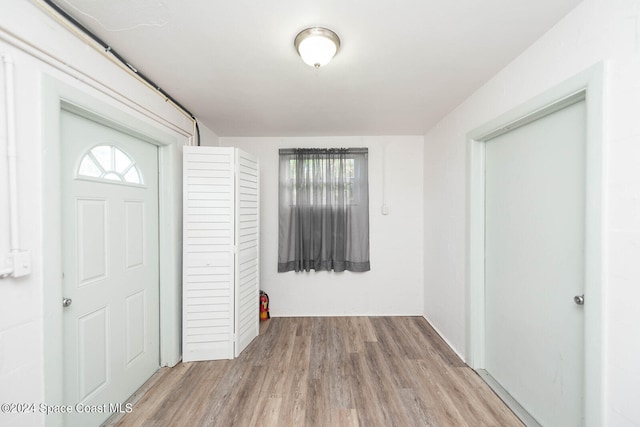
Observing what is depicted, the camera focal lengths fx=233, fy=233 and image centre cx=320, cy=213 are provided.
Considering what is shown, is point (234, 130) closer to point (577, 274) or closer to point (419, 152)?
point (419, 152)

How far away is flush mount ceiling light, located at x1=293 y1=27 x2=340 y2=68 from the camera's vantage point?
1.22 metres

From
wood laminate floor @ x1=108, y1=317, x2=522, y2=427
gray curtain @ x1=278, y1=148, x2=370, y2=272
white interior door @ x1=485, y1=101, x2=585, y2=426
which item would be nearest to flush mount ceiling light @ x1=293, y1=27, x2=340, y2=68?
white interior door @ x1=485, y1=101, x2=585, y2=426

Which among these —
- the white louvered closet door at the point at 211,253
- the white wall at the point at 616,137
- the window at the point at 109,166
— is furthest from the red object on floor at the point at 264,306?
the white wall at the point at 616,137

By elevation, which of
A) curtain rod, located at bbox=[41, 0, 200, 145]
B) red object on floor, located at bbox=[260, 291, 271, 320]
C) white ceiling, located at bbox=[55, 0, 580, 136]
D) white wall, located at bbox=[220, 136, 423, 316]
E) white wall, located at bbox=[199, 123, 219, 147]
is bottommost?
red object on floor, located at bbox=[260, 291, 271, 320]

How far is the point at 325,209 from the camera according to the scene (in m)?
2.96

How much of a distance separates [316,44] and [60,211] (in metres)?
1.56

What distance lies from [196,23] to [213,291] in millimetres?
1918

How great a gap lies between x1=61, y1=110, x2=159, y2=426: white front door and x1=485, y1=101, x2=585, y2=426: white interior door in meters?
2.69

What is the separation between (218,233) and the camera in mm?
2100

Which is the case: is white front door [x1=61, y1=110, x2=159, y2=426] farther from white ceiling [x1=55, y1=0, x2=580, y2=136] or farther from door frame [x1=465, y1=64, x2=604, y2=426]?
door frame [x1=465, y1=64, x2=604, y2=426]

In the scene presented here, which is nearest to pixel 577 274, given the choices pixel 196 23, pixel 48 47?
pixel 196 23

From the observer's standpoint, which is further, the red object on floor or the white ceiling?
the red object on floor

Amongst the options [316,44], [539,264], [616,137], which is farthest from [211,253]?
[616,137]

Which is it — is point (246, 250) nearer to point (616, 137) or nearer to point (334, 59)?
point (334, 59)
